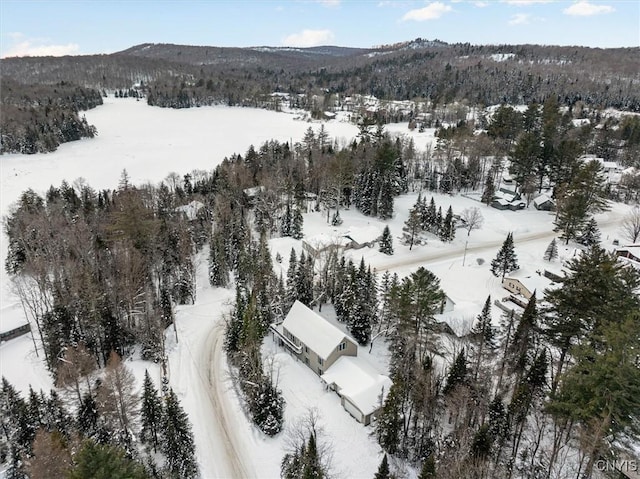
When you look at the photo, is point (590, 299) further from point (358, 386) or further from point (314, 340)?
point (314, 340)

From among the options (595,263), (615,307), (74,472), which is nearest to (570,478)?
(615,307)

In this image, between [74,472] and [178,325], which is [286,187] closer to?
[178,325]

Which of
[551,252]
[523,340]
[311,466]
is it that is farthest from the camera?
[551,252]

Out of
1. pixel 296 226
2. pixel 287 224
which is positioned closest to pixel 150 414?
pixel 296 226

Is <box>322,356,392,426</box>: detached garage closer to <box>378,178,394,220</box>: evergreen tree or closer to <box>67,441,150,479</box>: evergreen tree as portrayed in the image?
<box>67,441,150,479</box>: evergreen tree

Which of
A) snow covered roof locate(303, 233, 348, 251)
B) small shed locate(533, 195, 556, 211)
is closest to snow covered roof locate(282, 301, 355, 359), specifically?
snow covered roof locate(303, 233, 348, 251)
